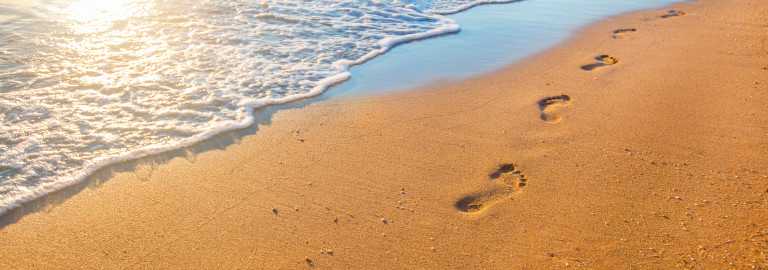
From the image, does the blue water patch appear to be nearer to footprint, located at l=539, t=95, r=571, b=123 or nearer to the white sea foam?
the white sea foam

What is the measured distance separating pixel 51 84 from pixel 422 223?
3651mm

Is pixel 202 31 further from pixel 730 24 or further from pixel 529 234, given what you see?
pixel 730 24

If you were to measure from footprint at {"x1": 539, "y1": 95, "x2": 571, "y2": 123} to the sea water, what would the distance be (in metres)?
1.16

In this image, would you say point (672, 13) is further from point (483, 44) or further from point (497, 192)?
point (497, 192)

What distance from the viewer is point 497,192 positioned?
2510mm

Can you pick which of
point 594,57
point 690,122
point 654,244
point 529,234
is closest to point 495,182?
point 529,234

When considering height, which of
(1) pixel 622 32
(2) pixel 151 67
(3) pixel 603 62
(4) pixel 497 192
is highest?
(2) pixel 151 67

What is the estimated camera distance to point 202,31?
5.40m

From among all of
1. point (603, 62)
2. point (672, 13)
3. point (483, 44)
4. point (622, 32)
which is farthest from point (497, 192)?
point (672, 13)

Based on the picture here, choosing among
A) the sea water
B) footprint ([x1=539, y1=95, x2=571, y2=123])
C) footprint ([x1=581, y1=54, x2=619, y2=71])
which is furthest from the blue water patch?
footprint ([x1=539, y1=95, x2=571, y2=123])

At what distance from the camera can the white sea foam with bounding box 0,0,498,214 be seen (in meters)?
2.99

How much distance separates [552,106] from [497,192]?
1409 mm

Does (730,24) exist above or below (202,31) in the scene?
below

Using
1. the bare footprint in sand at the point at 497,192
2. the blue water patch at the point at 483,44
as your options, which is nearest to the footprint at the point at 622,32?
the blue water patch at the point at 483,44
